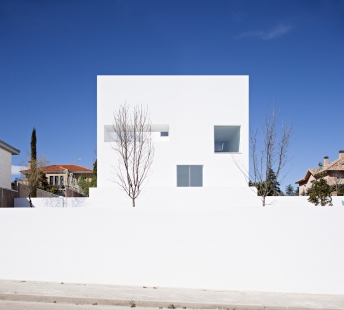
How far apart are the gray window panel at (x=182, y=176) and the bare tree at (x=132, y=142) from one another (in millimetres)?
1608

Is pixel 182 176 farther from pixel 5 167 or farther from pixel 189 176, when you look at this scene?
pixel 5 167

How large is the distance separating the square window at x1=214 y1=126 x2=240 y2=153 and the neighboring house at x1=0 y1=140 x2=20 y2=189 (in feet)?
34.9

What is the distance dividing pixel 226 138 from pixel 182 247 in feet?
38.9

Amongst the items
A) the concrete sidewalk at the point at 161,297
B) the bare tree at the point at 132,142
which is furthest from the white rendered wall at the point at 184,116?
the concrete sidewalk at the point at 161,297

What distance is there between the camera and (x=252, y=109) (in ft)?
63.1

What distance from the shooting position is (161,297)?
25.2 feet

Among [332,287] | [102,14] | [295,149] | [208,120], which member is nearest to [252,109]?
[208,120]

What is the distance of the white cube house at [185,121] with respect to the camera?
61.9 feet

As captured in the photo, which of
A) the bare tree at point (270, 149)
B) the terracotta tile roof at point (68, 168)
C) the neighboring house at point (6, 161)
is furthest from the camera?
the terracotta tile roof at point (68, 168)

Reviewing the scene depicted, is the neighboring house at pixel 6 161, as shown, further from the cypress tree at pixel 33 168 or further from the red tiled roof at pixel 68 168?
the red tiled roof at pixel 68 168

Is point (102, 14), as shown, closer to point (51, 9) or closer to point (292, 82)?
point (51, 9)

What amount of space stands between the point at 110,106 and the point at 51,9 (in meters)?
5.44

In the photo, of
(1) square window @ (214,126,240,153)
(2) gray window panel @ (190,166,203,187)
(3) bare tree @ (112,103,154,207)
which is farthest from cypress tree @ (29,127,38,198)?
(1) square window @ (214,126,240,153)

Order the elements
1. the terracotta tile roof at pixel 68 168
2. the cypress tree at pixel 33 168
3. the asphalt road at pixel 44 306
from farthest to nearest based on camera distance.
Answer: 1. the terracotta tile roof at pixel 68 168
2. the cypress tree at pixel 33 168
3. the asphalt road at pixel 44 306
